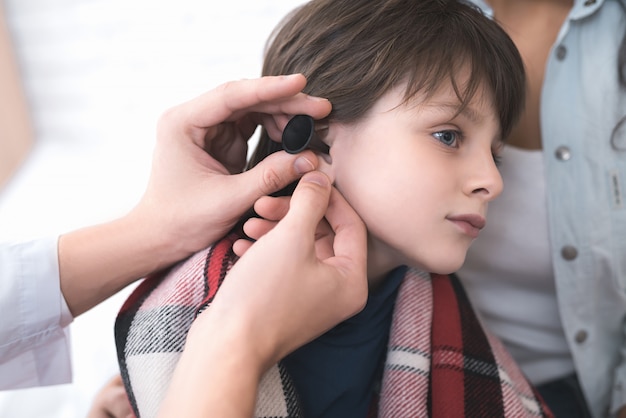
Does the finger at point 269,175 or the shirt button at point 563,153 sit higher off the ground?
the finger at point 269,175

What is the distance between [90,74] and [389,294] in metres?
1.20

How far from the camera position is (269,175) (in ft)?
2.56

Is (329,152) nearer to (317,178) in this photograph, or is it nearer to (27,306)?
(317,178)

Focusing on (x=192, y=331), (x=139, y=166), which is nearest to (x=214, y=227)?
(x=192, y=331)

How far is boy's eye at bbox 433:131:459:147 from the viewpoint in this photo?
0.83 metres

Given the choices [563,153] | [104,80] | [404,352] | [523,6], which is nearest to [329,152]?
[404,352]

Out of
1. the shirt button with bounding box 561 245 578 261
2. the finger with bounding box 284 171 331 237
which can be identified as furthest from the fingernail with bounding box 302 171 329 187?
the shirt button with bounding box 561 245 578 261

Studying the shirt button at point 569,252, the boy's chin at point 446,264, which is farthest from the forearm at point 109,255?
the shirt button at point 569,252

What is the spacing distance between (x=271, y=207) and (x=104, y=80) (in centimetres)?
114

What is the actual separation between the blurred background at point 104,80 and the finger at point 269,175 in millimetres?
740

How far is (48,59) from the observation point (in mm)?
1722

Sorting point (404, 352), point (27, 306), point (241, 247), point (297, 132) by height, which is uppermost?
point (297, 132)

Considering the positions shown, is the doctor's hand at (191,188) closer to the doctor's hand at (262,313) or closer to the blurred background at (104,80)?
the doctor's hand at (262,313)

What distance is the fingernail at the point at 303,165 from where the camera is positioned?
800 millimetres
